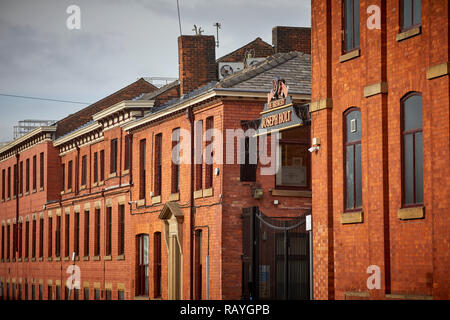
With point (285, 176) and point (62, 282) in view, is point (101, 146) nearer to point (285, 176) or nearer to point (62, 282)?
point (62, 282)

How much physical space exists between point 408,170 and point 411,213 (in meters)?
1.06

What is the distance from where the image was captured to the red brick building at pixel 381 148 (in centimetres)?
2097

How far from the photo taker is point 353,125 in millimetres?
24422

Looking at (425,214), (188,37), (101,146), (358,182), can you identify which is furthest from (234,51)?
(425,214)

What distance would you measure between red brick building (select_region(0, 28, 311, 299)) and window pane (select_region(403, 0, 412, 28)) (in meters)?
5.59

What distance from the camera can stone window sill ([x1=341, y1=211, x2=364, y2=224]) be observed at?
23.8 metres

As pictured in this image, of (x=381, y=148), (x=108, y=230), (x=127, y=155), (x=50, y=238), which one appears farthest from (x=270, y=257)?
(x=50, y=238)

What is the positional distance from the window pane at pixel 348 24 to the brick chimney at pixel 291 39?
15880 millimetres

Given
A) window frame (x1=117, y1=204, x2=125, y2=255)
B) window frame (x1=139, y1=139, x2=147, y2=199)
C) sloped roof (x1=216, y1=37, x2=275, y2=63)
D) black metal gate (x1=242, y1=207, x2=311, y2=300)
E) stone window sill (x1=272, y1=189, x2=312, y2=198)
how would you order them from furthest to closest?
sloped roof (x1=216, y1=37, x2=275, y2=63), window frame (x1=117, y1=204, x2=125, y2=255), window frame (x1=139, y1=139, x2=147, y2=199), stone window sill (x1=272, y1=189, x2=312, y2=198), black metal gate (x1=242, y1=207, x2=311, y2=300)

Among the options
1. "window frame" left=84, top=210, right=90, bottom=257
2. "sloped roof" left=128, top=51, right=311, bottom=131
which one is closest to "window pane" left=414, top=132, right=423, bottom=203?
"sloped roof" left=128, top=51, right=311, bottom=131

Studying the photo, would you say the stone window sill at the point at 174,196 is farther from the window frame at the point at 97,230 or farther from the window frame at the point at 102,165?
the window frame at the point at 97,230

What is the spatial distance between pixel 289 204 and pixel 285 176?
1.00 m

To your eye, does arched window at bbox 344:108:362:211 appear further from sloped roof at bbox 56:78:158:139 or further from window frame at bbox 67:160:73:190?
window frame at bbox 67:160:73:190

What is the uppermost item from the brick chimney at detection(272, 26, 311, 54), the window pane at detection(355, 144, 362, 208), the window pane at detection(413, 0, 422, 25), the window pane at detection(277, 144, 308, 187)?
the brick chimney at detection(272, 26, 311, 54)
